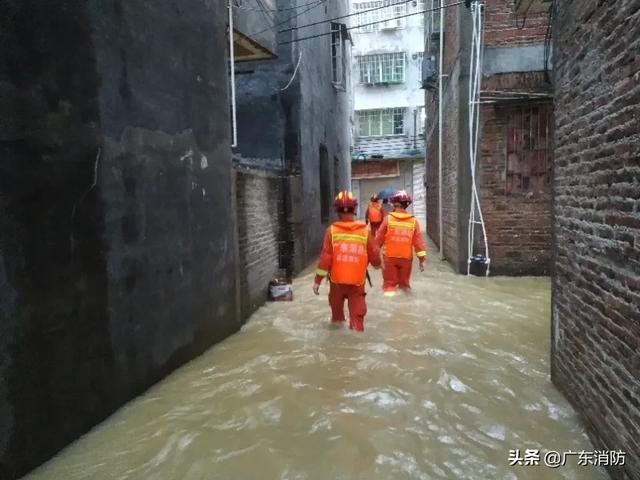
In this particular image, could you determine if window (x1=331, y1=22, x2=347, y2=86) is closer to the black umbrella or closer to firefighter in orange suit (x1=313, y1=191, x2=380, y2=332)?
the black umbrella

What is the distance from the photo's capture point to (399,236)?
7.79 metres

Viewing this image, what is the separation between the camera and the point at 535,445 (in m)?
3.37

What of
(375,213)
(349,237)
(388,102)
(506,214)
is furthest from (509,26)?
(388,102)

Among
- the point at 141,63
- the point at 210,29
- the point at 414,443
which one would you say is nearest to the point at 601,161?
the point at 414,443

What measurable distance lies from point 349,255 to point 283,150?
18.2ft

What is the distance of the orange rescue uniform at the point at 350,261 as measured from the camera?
579 centimetres

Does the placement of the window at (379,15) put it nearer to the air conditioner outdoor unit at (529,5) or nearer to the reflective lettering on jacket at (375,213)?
the reflective lettering on jacket at (375,213)

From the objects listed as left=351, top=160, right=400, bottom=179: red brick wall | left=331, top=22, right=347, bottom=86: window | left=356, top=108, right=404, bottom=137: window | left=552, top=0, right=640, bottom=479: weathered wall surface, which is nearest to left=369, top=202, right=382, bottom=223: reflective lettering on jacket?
left=331, top=22, right=347, bottom=86: window

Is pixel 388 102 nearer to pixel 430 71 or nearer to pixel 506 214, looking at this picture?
pixel 430 71

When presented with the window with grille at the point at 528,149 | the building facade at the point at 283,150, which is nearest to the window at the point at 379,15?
the building facade at the point at 283,150

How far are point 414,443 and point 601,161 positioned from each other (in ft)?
7.16

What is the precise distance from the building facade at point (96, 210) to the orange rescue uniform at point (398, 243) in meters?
3.16

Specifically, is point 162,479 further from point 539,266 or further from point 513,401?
point 539,266

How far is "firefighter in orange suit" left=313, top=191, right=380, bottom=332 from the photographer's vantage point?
5789 millimetres
